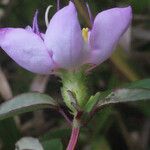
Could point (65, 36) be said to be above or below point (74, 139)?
above

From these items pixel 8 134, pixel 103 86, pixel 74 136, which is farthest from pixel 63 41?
pixel 103 86

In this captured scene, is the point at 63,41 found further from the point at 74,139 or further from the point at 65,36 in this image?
the point at 74,139

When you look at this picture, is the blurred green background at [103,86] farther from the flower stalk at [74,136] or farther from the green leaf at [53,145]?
the flower stalk at [74,136]

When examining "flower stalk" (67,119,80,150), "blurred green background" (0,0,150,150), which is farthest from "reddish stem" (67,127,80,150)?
"blurred green background" (0,0,150,150)

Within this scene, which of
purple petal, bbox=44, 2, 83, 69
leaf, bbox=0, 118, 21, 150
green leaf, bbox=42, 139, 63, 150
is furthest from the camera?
leaf, bbox=0, 118, 21, 150

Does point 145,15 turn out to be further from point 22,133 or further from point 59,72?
point 59,72

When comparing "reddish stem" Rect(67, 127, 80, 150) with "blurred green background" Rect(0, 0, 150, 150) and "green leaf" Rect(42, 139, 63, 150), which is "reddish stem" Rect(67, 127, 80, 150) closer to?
"green leaf" Rect(42, 139, 63, 150)
